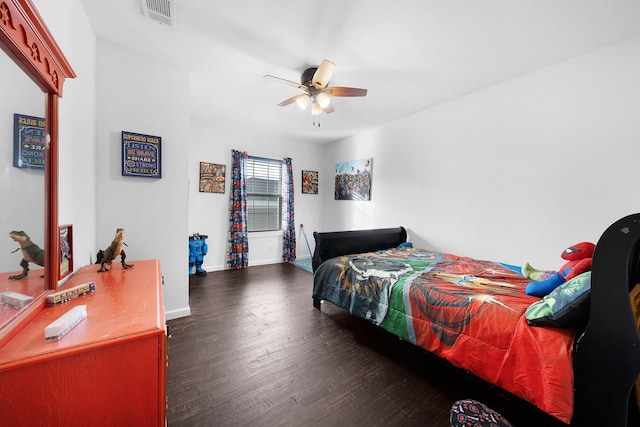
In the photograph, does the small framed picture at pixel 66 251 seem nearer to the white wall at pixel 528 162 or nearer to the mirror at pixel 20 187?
the mirror at pixel 20 187

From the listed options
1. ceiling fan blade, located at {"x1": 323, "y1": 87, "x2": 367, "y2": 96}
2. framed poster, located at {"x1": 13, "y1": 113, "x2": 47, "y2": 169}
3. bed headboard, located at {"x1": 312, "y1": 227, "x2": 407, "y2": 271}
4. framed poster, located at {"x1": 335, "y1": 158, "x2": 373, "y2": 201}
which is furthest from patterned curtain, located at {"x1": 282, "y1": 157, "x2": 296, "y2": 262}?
framed poster, located at {"x1": 13, "y1": 113, "x2": 47, "y2": 169}

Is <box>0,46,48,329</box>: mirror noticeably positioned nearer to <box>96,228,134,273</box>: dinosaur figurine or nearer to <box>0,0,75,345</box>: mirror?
<box>0,0,75,345</box>: mirror

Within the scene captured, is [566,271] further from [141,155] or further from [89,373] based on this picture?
[141,155]

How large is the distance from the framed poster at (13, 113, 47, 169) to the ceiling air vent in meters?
1.22

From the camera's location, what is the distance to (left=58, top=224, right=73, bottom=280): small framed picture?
1.19 m

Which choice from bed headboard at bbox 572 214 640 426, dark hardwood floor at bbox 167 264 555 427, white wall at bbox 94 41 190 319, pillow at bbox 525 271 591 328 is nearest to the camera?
bed headboard at bbox 572 214 640 426

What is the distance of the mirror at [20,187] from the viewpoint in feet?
2.35

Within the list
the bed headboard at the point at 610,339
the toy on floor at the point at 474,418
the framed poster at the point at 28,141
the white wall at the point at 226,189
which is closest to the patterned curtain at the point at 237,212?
the white wall at the point at 226,189

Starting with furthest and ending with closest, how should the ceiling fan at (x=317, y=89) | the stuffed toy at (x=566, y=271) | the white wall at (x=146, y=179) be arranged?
the ceiling fan at (x=317, y=89) < the white wall at (x=146, y=179) < the stuffed toy at (x=566, y=271)

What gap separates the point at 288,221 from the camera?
4984 millimetres

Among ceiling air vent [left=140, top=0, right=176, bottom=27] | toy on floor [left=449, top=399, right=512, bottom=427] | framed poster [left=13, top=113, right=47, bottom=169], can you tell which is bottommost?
toy on floor [left=449, top=399, right=512, bottom=427]

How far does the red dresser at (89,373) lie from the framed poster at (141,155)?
1.59m

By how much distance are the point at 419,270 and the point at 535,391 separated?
1175mm

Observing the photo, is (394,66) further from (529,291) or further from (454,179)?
(529,291)
